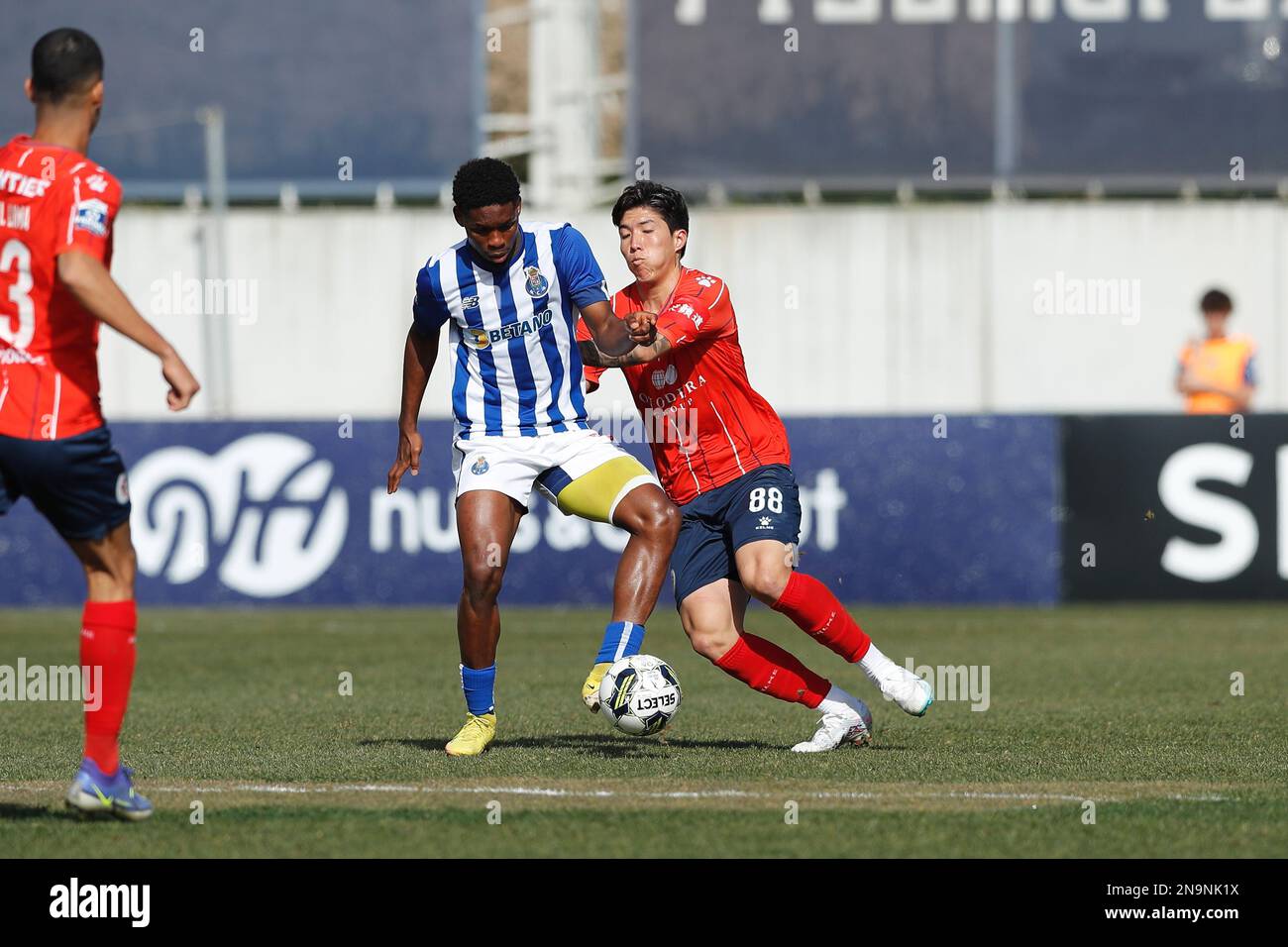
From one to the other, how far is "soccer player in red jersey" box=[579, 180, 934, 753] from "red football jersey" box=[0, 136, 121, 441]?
8.07 feet

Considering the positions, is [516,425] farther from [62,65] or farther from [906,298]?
[906,298]

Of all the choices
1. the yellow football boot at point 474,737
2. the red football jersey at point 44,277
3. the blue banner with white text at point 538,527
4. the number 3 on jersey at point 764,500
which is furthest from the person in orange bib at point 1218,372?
the red football jersey at point 44,277

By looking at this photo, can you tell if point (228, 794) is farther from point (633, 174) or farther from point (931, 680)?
point (633, 174)

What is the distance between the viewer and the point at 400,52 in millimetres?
24578

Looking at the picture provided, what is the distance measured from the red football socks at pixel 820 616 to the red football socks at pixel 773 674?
0.16 meters

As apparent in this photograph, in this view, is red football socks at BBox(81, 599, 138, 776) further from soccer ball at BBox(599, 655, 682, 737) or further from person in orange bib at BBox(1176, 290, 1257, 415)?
person in orange bib at BBox(1176, 290, 1257, 415)

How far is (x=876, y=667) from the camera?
27.4ft

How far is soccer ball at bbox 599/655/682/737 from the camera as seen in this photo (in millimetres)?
7648

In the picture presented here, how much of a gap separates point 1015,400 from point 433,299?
55.1 ft

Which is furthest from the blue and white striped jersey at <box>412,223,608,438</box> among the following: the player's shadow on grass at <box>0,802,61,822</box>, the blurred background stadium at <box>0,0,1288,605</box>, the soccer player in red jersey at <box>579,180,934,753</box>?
the blurred background stadium at <box>0,0,1288,605</box>

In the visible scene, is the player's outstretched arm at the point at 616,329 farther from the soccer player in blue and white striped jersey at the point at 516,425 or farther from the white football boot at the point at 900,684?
the white football boot at the point at 900,684

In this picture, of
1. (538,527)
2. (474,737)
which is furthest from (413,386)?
(538,527)

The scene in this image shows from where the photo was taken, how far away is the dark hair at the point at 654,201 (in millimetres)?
8398
